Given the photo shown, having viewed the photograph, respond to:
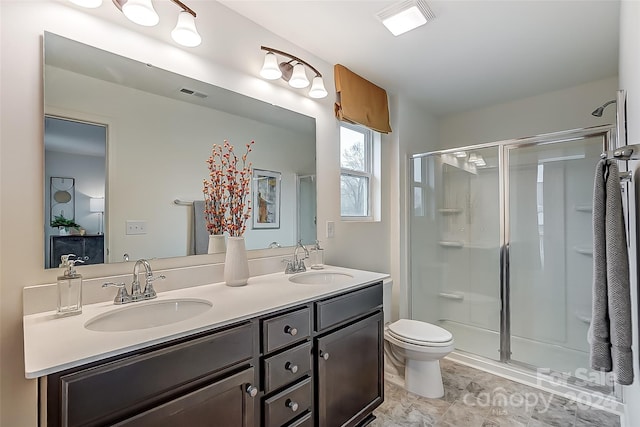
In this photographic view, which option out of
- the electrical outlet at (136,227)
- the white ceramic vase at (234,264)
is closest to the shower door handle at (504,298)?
the white ceramic vase at (234,264)

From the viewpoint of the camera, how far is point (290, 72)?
1.96 meters

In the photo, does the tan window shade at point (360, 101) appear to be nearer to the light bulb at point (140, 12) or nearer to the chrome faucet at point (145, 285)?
the light bulb at point (140, 12)

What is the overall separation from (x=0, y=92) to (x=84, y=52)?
1.12 feet

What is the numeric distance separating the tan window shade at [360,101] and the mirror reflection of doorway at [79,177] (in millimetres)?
1593

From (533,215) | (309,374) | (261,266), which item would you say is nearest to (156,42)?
(261,266)

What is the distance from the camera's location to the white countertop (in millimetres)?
794

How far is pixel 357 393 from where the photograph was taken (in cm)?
167

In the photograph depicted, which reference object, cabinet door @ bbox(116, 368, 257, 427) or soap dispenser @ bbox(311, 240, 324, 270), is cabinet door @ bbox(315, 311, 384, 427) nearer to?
cabinet door @ bbox(116, 368, 257, 427)

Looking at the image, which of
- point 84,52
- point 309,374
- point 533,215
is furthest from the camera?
point 533,215

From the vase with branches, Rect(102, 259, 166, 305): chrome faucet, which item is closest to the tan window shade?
the vase with branches

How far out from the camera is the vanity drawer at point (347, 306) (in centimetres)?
145

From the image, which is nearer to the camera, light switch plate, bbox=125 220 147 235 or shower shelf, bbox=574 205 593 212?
light switch plate, bbox=125 220 147 235

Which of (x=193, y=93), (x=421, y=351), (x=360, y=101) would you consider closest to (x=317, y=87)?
(x=360, y=101)

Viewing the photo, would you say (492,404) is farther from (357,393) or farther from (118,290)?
(118,290)
